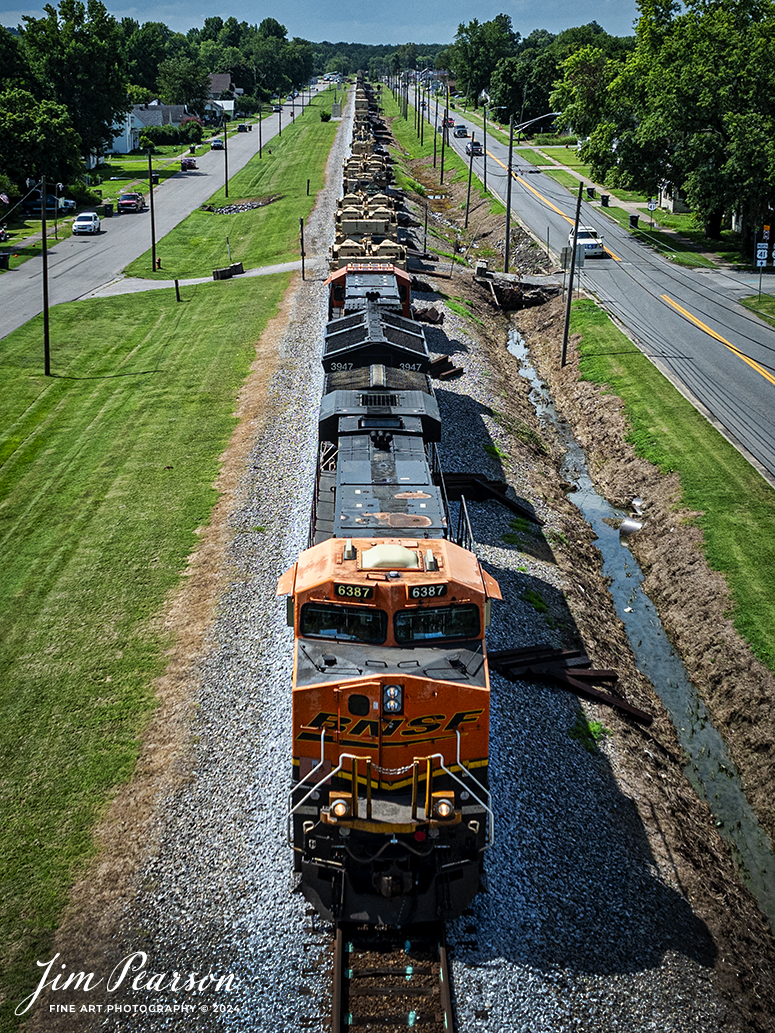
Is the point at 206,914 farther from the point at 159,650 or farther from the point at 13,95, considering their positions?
the point at 13,95

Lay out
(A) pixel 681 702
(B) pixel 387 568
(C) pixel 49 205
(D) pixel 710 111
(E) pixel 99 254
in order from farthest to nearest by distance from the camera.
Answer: (C) pixel 49 205 < (E) pixel 99 254 < (D) pixel 710 111 < (A) pixel 681 702 < (B) pixel 387 568

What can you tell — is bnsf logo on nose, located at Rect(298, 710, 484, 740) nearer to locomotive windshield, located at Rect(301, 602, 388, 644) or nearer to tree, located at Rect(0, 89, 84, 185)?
locomotive windshield, located at Rect(301, 602, 388, 644)

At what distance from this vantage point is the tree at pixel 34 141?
72.4 metres

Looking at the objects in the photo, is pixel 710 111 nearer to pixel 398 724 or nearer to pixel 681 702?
pixel 681 702

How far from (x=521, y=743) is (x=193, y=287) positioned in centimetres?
4401

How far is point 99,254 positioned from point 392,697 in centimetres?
5823

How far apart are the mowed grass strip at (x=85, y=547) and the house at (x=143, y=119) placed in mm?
81255

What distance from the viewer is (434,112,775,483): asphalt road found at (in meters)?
35.0

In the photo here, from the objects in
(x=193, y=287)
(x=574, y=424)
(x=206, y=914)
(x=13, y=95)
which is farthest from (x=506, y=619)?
(x=13, y=95)

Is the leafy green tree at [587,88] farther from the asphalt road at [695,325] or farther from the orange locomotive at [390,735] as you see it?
the orange locomotive at [390,735]

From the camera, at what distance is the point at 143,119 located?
128m

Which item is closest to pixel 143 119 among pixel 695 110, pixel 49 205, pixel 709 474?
pixel 49 205

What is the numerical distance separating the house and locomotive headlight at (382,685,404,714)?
394 ft

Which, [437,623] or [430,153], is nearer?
[437,623]
